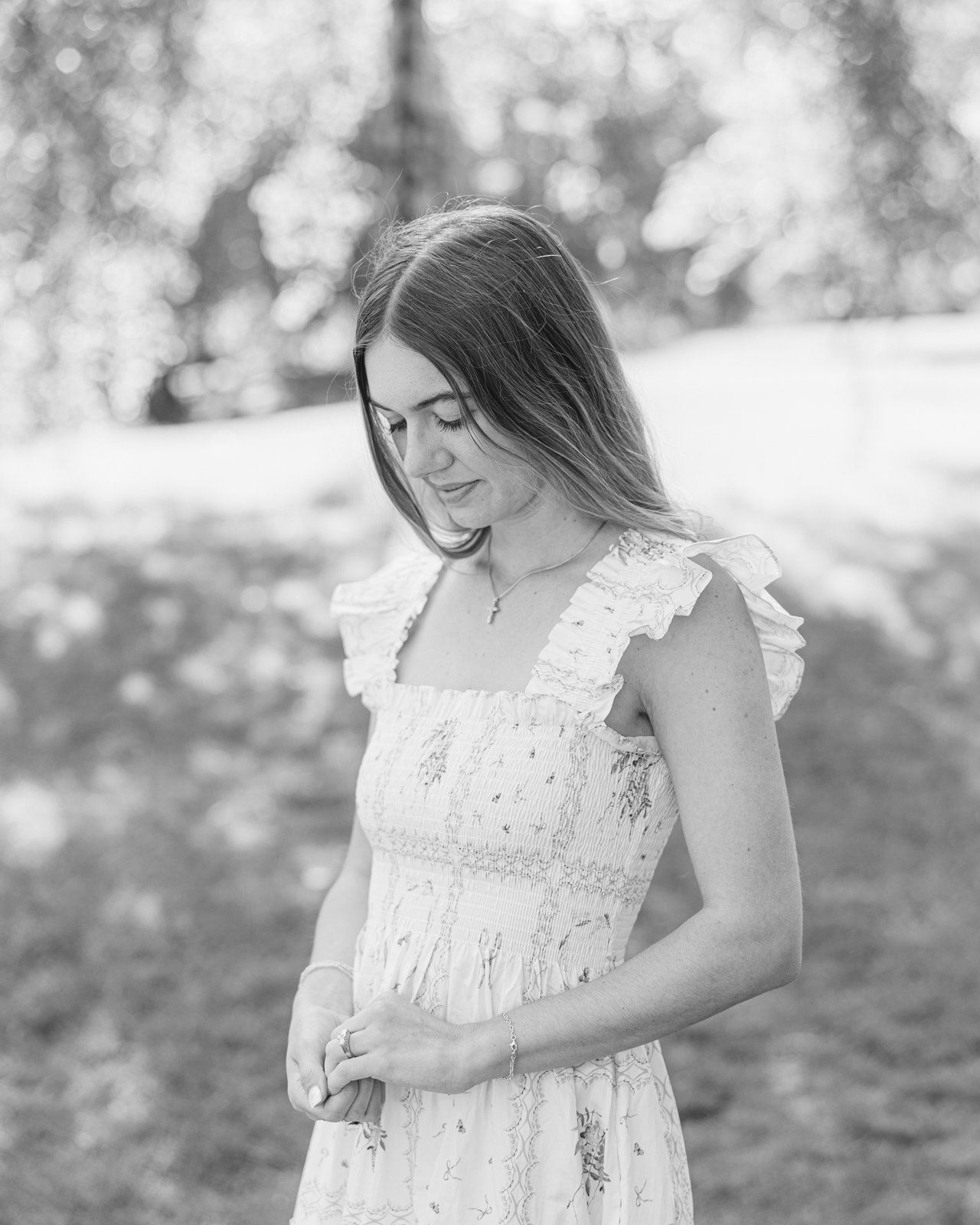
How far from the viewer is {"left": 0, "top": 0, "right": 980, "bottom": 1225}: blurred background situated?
346 cm

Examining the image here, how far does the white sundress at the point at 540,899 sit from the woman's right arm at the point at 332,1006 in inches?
3.3

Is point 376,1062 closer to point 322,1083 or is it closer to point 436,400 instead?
point 322,1083

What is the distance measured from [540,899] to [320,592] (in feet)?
13.8

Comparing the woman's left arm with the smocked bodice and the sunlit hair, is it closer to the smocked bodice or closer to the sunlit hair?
the smocked bodice

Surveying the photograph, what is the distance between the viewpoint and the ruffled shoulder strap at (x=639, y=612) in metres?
1.53

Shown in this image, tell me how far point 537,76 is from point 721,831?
4252 millimetres

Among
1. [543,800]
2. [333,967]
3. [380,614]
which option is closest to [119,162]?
[380,614]

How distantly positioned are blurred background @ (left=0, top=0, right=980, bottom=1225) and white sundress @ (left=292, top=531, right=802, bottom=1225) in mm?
626

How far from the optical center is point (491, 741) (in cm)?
161

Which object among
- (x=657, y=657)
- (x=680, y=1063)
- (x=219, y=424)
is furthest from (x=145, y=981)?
(x=219, y=424)

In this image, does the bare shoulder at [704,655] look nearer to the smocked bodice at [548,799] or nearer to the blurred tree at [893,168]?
the smocked bodice at [548,799]

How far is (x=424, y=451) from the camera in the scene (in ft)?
5.26

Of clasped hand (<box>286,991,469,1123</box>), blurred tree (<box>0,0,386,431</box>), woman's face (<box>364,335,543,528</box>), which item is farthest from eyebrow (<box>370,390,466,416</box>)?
blurred tree (<box>0,0,386,431</box>)

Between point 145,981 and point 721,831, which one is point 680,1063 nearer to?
Answer: point 145,981
